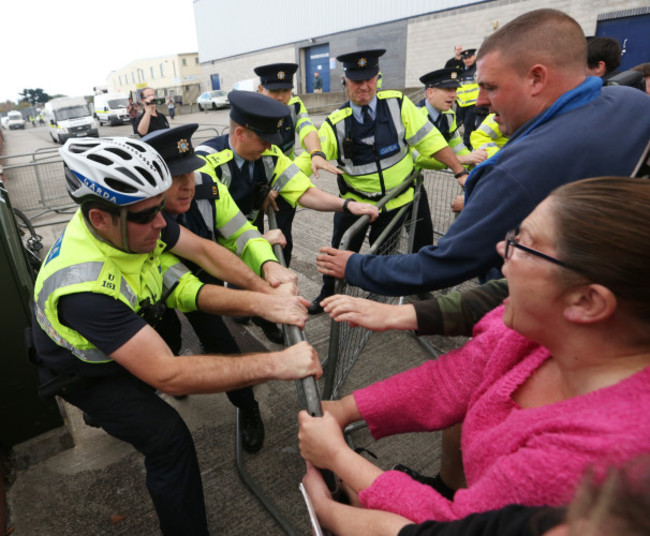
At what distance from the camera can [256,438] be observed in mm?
2662

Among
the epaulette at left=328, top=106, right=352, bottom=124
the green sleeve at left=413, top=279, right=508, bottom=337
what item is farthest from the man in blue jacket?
the epaulette at left=328, top=106, right=352, bottom=124

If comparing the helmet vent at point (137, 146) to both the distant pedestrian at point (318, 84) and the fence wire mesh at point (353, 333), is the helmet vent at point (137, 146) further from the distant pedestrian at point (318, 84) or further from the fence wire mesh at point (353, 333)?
the distant pedestrian at point (318, 84)

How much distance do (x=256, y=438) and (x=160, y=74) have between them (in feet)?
217

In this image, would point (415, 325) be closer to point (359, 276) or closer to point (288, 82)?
point (359, 276)

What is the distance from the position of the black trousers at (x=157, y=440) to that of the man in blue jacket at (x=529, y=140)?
3.69ft

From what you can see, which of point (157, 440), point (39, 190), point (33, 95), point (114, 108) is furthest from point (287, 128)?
point (33, 95)

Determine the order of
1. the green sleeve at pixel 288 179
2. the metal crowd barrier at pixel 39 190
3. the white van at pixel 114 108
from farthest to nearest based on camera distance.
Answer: the white van at pixel 114 108 → the metal crowd barrier at pixel 39 190 → the green sleeve at pixel 288 179

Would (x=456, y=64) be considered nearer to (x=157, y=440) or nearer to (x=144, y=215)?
(x=144, y=215)

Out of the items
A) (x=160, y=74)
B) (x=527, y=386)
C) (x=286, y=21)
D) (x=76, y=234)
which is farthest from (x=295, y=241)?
(x=160, y=74)

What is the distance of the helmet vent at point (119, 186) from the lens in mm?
1664

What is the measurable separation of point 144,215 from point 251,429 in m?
1.59

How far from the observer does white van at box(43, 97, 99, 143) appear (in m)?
21.9

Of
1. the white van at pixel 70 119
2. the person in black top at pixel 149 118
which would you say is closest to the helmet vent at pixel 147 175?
the person in black top at pixel 149 118

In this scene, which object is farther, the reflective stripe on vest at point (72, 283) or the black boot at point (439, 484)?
the black boot at point (439, 484)
